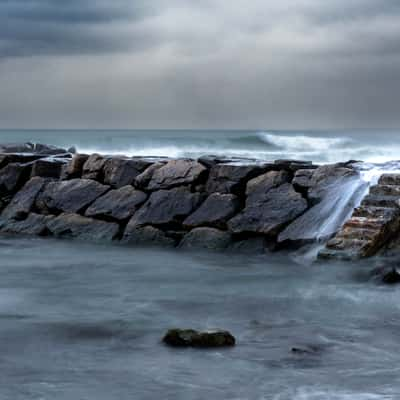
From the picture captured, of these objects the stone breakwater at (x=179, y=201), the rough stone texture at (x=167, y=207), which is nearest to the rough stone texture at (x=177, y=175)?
the stone breakwater at (x=179, y=201)

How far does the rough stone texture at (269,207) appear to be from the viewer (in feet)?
37.3

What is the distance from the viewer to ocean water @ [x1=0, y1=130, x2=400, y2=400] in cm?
546

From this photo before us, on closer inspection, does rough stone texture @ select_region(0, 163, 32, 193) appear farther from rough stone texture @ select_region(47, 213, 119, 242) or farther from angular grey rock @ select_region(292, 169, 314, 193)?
angular grey rock @ select_region(292, 169, 314, 193)

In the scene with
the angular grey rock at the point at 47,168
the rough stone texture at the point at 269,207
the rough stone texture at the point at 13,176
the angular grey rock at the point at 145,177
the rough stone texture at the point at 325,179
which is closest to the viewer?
the rough stone texture at the point at 269,207

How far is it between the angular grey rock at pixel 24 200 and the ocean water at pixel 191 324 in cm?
181

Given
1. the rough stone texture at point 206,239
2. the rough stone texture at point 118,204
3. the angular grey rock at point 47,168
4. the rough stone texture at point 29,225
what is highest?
the angular grey rock at point 47,168

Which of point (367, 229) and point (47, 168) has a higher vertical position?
point (47, 168)

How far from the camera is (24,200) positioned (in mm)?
13789

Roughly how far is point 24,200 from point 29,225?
594 millimetres

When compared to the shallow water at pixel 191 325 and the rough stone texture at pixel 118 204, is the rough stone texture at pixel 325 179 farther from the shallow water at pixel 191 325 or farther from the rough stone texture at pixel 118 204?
the rough stone texture at pixel 118 204

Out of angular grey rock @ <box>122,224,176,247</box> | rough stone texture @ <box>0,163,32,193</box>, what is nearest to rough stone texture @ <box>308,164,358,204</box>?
angular grey rock @ <box>122,224,176,247</box>

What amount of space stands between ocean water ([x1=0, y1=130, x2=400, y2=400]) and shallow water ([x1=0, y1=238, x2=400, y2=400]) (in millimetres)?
13

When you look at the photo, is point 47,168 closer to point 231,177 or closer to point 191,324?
point 231,177

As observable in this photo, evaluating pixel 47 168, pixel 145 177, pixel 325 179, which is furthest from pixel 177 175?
pixel 47 168
